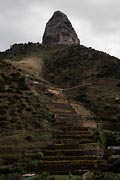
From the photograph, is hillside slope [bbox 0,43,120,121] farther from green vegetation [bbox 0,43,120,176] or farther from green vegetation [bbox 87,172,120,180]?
green vegetation [bbox 87,172,120,180]

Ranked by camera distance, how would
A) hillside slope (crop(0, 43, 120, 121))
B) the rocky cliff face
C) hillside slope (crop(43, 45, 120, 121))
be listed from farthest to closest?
the rocky cliff face → hillside slope (crop(0, 43, 120, 121)) → hillside slope (crop(43, 45, 120, 121))

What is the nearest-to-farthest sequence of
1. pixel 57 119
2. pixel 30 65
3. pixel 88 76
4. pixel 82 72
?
1. pixel 57 119
2. pixel 88 76
3. pixel 82 72
4. pixel 30 65

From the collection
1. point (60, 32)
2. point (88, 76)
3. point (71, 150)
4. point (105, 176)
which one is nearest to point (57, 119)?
point (71, 150)

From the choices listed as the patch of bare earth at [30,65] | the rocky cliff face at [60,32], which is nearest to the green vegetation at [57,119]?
the patch of bare earth at [30,65]

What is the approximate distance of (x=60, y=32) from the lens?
139 meters

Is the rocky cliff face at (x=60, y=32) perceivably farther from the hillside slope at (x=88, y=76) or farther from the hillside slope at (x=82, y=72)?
the hillside slope at (x=88, y=76)

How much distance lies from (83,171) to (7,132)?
1172cm

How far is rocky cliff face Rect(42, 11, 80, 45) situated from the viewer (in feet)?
456

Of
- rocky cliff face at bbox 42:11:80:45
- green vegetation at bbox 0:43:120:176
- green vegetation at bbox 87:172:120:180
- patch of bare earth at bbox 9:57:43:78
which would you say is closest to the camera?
green vegetation at bbox 87:172:120:180

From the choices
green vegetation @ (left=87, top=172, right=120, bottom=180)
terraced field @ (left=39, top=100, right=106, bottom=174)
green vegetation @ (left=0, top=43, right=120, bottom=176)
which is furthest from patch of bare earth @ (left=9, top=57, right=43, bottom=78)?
green vegetation @ (left=87, top=172, right=120, bottom=180)

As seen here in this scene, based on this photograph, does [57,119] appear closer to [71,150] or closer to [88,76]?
[71,150]

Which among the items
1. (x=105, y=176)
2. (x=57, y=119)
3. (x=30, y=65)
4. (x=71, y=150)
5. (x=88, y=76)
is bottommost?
(x=105, y=176)

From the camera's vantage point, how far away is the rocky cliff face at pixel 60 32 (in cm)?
13888

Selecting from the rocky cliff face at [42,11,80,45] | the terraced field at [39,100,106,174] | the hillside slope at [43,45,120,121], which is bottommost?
the terraced field at [39,100,106,174]
